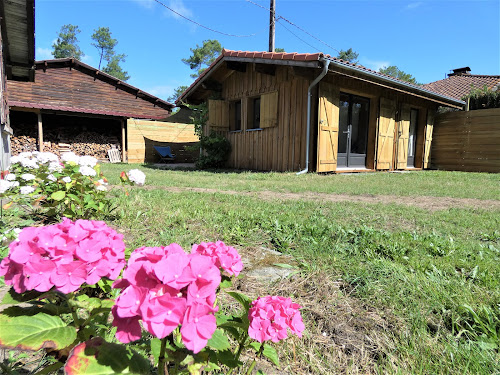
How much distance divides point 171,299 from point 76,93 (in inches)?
676

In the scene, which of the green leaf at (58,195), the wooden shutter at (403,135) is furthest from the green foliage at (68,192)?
the wooden shutter at (403,135)

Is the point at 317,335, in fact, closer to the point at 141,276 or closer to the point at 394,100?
the point at 141,276

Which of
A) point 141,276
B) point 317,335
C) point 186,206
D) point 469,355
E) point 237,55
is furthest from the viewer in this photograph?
point 237,55

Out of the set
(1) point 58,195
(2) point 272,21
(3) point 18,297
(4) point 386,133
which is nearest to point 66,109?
(2) point 272,21

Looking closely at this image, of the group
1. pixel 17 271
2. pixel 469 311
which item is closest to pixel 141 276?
pixel 17 271

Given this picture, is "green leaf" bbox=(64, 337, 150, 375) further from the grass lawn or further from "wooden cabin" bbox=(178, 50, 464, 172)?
"wooden cabin" bbox=(178, 50, 464, 172)

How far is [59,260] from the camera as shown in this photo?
1.91ft

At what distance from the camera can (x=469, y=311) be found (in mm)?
1220

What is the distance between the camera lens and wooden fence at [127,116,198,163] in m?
14.0

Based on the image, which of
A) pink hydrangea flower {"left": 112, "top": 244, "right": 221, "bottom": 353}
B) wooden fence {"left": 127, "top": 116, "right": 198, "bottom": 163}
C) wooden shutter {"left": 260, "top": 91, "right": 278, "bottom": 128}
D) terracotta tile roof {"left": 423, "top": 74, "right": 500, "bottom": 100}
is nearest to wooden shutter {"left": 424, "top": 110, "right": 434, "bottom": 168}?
terracotta tile roof {"left": 423, "top": 74, "right": 500, "bottom": 100}

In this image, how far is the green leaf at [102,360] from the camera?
19.2 inches

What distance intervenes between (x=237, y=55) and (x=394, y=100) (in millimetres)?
5711

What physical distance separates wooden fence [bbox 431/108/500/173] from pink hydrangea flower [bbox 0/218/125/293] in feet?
42.4

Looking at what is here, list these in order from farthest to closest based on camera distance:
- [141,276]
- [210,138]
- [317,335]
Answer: [210,138]
[317,335]
[141,276]
